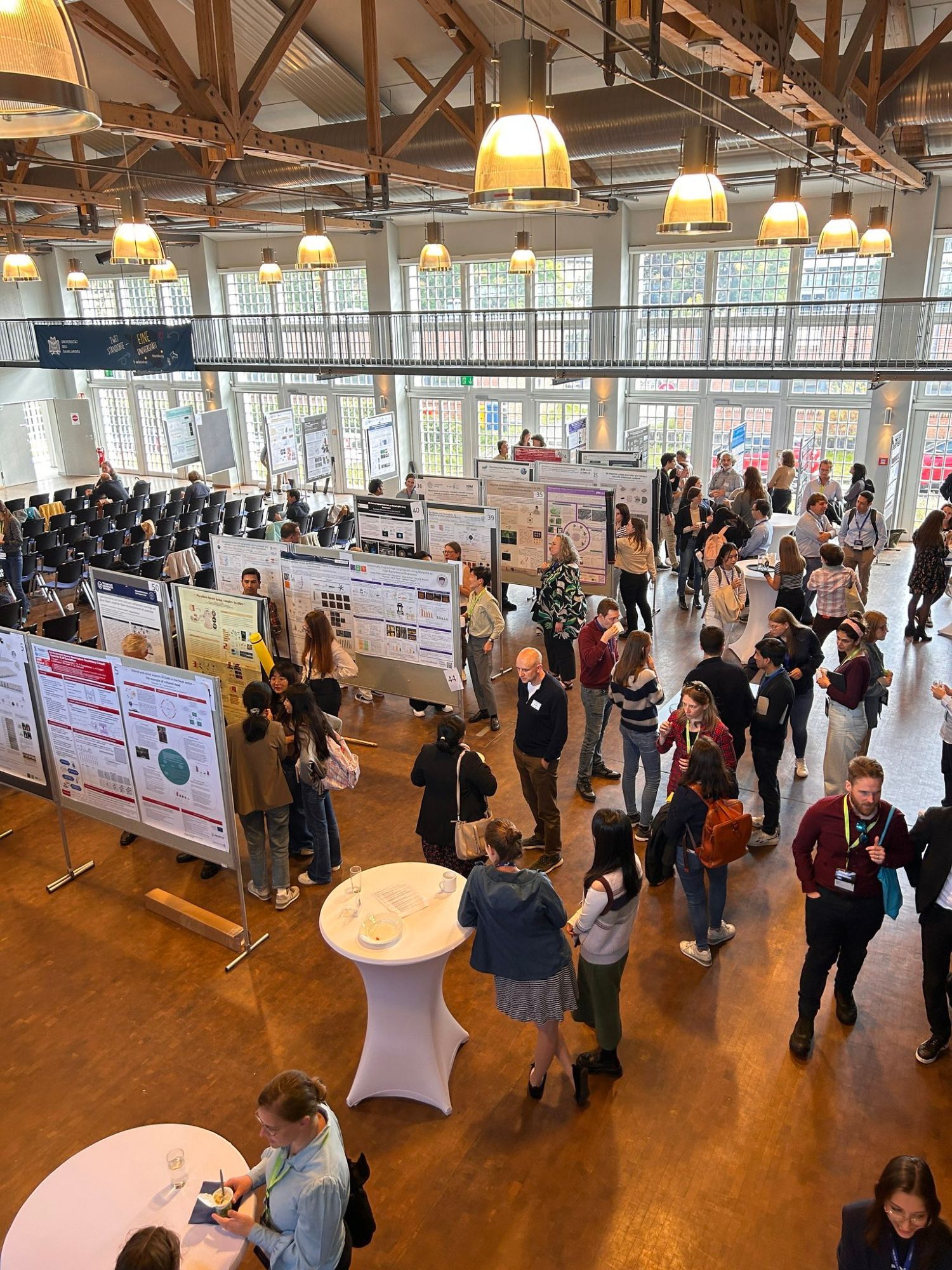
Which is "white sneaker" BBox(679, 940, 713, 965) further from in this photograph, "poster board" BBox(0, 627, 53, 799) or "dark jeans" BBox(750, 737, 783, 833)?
"poster board" BBox(0, 627, 53, 799)

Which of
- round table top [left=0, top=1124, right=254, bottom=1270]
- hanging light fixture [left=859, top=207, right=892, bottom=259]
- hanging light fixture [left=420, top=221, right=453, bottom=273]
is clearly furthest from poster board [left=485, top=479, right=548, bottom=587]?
round table top [left=0, top=1124, right=254, bottom=1270]

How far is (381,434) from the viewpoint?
14930 mm

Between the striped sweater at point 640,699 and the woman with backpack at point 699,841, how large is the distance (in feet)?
2.90

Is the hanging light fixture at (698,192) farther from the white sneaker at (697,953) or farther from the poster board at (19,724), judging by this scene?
the poster board at (19,724)

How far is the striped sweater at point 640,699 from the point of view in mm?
5547

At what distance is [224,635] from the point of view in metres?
6.88

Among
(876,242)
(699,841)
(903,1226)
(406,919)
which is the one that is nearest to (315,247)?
(876,242)

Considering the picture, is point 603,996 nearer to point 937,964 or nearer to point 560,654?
point 937,964

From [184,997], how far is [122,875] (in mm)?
1429

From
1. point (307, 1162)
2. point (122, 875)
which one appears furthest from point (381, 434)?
point (307, 1162)

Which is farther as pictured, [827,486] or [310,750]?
[827,486]

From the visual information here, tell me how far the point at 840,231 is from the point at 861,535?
3.61 metres

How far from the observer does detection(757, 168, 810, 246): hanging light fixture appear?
5.45 metres

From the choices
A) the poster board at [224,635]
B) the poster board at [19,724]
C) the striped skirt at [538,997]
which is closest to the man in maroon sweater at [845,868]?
the striped skirt at [538,997]
